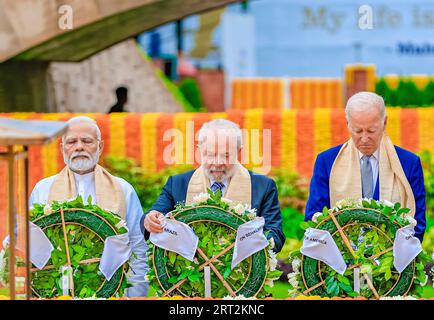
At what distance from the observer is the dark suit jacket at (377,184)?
550cm

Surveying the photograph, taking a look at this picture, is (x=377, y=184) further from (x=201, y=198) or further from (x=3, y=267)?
(x=3, y=267)

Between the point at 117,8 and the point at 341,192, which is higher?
the point at 117,8

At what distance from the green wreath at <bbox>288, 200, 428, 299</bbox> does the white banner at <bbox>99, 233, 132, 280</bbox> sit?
0.74 meters

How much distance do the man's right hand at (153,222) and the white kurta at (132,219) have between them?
0.90ft

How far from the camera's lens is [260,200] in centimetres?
548

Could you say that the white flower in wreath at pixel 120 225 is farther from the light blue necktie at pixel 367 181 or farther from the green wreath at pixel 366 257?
the light blue necktie at pixel 367 181

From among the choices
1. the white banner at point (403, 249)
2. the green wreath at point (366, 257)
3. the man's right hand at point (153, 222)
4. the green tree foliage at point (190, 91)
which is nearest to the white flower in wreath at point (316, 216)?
the green wreath at point (366, 257)

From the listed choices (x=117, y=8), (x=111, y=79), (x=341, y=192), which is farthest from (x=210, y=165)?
(x=111, y=79)

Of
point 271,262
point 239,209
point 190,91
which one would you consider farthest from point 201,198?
point 190,91

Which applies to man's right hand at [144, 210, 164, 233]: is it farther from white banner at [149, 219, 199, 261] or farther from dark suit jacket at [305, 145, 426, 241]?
dark suit jacket at [305, 145, 426, 241]

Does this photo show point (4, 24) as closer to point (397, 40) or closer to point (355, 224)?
point (355, 224)

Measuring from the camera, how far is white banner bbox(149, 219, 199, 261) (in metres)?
5.18
